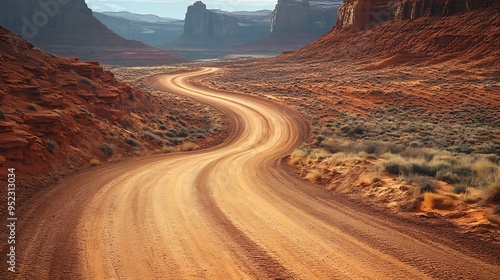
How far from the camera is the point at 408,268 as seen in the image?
567 cm

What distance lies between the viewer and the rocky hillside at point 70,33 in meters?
121

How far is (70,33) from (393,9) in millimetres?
123724

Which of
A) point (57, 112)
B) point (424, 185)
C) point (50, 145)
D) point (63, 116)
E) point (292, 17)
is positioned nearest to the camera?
point (424, 185)

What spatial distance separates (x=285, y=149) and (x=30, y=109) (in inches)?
618

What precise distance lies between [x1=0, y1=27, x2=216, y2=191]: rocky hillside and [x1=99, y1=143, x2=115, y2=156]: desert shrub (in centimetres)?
1

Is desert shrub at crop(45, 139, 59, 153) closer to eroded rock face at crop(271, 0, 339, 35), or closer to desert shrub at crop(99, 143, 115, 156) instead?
desert shrub at crop(99, 143, 115, 156)

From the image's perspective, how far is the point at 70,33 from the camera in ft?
431

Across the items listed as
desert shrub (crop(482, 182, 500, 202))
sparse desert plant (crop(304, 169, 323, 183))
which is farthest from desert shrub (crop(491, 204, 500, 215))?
sparse desert plant (crop(304, 169, 323, 183))

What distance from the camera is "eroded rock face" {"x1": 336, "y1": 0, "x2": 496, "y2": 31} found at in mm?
58562

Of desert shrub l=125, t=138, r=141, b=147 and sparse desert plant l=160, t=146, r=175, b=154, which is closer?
desert shrub l=125, t=138, r=141, b=147

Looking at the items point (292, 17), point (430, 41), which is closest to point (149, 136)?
point (430, 41)

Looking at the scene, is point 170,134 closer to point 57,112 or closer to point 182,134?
point 182,134

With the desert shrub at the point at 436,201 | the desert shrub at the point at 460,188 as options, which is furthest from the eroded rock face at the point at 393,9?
the desert shrub at the point at 436,201

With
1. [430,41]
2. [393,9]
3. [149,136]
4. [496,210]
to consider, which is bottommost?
[149,136]
